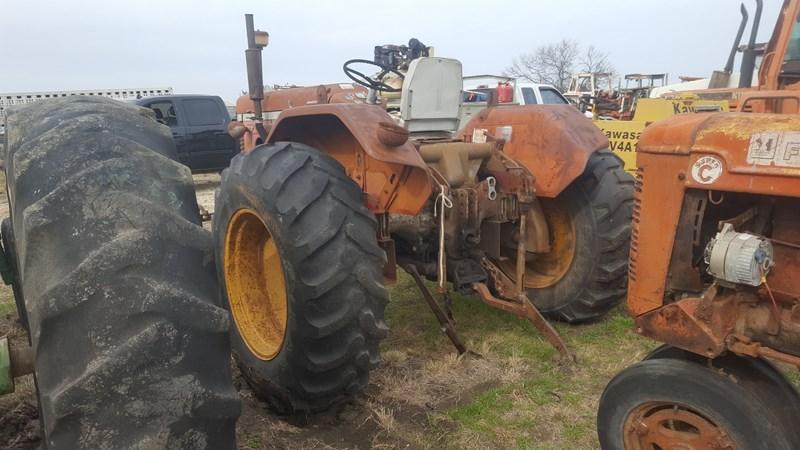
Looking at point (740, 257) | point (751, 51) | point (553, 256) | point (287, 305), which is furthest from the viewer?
point (751, 51)

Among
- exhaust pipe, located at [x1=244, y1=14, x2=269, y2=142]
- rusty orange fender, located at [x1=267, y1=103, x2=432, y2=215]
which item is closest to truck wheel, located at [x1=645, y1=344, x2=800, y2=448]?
rusty orange fender, located at [x1=267, y1=103, x2=432, y2=215]

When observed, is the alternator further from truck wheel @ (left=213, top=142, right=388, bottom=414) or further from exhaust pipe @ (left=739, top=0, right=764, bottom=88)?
exhaust pipe @ (left=739, top=0, right=764, bottom=88)

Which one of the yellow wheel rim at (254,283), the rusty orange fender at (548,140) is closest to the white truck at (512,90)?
the rusty orange fender at (548,140)

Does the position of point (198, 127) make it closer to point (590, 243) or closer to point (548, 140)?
point (548, 140)

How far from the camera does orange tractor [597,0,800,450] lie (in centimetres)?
204

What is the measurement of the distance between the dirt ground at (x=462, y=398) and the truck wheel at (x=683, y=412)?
1.57 feet

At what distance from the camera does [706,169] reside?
7.13ft

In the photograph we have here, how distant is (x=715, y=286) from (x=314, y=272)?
1587mm

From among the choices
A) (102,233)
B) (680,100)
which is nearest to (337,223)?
(102,233)

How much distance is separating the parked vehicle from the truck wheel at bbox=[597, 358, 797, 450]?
1057cm

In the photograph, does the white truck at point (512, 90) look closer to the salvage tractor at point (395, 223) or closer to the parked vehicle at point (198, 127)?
the parked vehicle at point (198, 127)

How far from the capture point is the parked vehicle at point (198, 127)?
1166cm

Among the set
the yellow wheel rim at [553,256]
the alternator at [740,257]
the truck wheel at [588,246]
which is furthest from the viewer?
the yellow wheel rim at [553,256]

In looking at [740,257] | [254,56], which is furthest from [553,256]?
[254,56]
